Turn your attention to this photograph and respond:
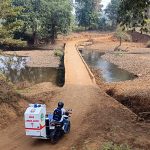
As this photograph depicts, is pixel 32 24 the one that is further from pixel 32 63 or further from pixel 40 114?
pixel 40 114

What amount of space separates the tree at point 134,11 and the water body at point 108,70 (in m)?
13.7

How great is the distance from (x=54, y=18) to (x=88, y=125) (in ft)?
149

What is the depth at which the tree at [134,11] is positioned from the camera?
1841 centimetres

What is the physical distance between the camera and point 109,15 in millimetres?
89500

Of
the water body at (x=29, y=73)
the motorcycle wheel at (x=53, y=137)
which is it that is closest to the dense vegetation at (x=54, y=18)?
the water body at (x=29, y=73)

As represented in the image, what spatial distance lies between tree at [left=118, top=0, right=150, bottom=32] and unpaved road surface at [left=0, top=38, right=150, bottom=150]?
450 cm

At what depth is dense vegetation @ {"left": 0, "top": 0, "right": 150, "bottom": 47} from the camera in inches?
752

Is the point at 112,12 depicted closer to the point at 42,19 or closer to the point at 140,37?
the point at 140,37

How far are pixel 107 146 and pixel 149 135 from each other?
9.37 ft

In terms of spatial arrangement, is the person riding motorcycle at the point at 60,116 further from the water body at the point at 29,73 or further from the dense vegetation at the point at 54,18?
the water body at the point at 29,73

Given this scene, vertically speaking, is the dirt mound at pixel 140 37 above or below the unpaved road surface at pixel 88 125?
below

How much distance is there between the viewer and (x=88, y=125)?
640 inches

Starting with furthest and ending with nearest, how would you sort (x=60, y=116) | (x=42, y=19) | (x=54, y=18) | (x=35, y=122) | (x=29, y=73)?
(x=54, y=18)
(x=42, y=19)
(x=29, y=73)
(x=60, y=116)
(x=35, y=122)

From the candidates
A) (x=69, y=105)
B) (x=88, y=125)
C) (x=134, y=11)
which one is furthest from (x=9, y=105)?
(x=134, y=11)
